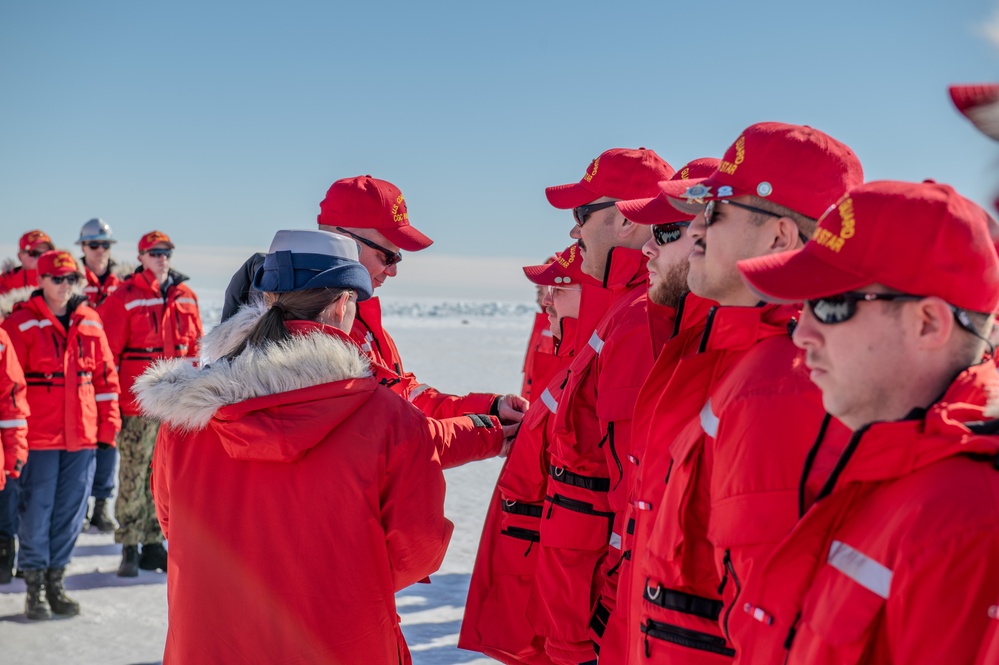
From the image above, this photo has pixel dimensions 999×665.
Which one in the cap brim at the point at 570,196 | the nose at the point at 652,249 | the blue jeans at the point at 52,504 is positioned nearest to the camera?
the nose at the point at 652,249

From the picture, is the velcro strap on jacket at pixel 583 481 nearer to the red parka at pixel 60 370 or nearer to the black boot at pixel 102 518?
the red parka at pixel 60 370

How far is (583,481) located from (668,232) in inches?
39.0

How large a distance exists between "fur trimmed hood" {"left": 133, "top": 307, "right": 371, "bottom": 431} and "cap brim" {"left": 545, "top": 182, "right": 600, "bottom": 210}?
5.26 ft

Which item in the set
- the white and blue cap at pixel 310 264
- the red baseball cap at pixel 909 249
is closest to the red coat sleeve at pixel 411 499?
the white and blue cap at pixel 310 264

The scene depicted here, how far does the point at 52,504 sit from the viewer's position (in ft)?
20.7

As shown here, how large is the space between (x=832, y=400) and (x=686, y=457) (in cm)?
56

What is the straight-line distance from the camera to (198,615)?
252 cm

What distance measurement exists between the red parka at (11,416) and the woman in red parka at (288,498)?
404cm

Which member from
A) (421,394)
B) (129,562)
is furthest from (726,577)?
(129,562)

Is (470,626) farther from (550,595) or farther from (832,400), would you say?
(832,400)

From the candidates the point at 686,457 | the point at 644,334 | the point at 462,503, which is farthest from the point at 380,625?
the point at 462,503

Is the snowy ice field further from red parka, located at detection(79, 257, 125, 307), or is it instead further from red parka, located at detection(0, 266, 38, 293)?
red parka, located at detection(0, 266, 38, 293)

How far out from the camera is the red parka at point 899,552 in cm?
135

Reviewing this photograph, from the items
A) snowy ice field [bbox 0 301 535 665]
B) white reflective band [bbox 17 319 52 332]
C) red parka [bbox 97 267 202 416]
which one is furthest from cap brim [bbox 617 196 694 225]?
red parka [bbox 97 267 202 416]
